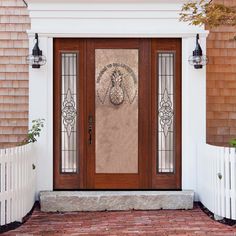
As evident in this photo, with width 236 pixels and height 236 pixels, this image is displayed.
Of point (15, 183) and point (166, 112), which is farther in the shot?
point (166, 112)

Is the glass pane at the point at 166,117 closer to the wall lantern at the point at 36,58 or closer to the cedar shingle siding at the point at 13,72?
the wall lantern at the point at 36,58

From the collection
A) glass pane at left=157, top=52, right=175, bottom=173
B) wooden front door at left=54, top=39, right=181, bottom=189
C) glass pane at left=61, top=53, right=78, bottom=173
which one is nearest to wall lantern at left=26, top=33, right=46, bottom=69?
wooden front door at left=54, top=39, right=181, bottom=189

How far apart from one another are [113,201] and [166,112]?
5.29 ft

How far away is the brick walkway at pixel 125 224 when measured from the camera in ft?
16.8

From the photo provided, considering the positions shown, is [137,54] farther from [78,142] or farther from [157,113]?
[78,142]

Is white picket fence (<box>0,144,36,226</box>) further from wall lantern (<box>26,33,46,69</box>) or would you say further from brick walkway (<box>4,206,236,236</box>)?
wall lantern (<box>26,33,46,69</box>)

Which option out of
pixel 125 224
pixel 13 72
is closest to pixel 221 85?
pixel 125 224

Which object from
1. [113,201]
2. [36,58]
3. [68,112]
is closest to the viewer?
[113,201]

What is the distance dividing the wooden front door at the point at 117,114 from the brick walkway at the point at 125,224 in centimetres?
65

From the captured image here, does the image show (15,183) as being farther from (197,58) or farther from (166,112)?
(197,58)

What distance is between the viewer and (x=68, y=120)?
6504mm

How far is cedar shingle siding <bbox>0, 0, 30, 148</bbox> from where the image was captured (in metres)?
6.98

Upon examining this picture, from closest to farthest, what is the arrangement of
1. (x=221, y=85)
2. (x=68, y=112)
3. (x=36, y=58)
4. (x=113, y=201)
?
(x=113, y=201), (x=36, y=58), (x=68, y=112), (x=221, y=85)

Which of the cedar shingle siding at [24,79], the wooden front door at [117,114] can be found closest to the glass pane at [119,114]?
the wooden front door at [117,114]
